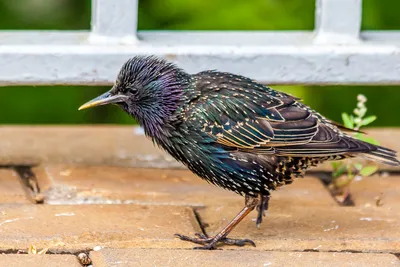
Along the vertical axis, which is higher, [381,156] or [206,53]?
[206,53]

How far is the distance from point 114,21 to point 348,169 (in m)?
1.35

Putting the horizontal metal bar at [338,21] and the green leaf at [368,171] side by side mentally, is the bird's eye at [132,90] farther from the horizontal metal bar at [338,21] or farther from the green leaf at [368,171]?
the green leaf at [368,171]

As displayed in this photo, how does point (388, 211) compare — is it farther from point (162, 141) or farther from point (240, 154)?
point (162, 141)

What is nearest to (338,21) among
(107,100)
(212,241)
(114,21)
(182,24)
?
(114,21)

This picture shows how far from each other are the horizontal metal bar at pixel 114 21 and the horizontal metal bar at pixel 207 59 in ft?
0.15

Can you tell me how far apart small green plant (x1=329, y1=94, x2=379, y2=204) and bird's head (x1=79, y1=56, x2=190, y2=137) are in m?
0.94

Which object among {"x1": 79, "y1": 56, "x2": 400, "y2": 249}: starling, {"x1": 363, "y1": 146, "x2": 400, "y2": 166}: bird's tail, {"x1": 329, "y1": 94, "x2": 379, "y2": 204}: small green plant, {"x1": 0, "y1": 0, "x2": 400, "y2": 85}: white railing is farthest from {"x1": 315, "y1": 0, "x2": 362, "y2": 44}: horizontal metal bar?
{"x1": 363, "y1": 146, "x2": 400, "y2": 166}: bird's tail

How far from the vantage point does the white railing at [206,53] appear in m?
4.77

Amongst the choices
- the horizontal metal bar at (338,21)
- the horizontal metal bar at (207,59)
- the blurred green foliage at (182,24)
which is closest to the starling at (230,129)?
Result: the horizontal metal bar at (207,59)

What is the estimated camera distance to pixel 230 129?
4309mm

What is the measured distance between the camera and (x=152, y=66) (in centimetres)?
438

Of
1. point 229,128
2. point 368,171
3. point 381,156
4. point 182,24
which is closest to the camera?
point 229,128

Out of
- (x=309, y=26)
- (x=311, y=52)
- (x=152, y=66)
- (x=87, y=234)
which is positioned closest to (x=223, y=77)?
(x=152, y=66)

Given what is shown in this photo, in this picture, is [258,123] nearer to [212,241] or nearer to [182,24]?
[212,241]
